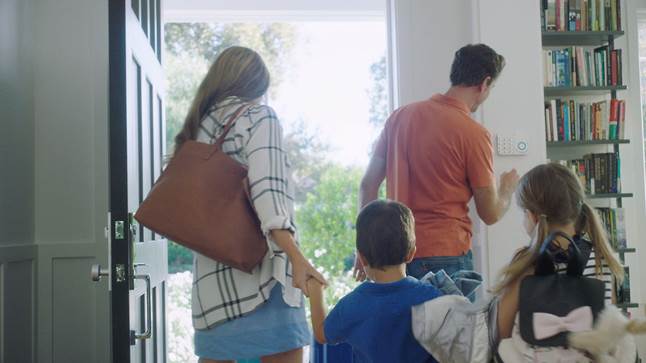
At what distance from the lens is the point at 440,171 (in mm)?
2389

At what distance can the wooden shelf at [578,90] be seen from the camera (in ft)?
13.6

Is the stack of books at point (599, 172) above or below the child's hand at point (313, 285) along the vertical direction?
above

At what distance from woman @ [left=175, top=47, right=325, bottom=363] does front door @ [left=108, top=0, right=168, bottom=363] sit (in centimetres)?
31

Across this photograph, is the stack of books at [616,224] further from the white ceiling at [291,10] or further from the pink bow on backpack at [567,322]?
the pink bow on backpack at [567,322]

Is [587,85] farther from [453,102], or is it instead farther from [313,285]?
[313,285]

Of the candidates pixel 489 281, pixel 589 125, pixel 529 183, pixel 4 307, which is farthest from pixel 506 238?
pixel 4 307

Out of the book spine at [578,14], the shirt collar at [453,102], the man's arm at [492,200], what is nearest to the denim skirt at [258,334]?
the man's arm at [492,200]

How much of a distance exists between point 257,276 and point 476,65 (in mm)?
1159

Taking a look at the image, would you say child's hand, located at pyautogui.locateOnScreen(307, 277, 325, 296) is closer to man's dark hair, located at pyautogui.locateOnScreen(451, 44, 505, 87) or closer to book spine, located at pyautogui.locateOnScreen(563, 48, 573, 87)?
man's dark hair, located at pyautogui.locateOnScreen(451, 44, 505, 87)

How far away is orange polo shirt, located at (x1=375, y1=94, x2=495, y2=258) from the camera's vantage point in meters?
2.34

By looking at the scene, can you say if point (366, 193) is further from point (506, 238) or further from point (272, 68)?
point (272, 68)

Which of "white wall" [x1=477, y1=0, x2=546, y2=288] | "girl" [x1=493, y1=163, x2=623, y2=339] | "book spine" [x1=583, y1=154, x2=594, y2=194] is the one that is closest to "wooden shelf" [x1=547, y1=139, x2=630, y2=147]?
"book spine" [x1=583, y1=154, x2=594, y2=194]

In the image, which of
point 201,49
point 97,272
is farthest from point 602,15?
point 201,49

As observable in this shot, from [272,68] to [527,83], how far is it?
311 inches
